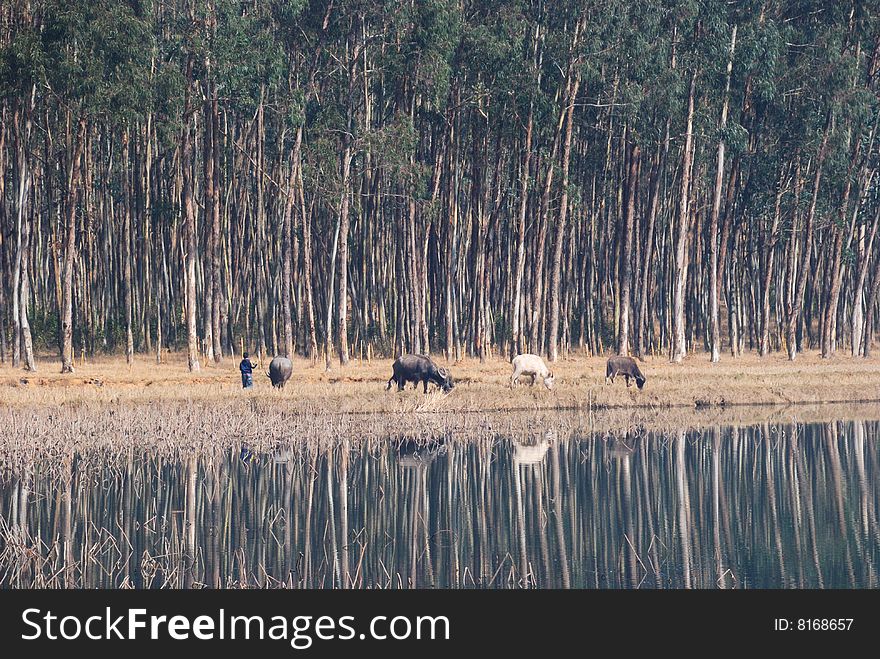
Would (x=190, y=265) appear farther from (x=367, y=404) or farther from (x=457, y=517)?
(x=457, y=517)

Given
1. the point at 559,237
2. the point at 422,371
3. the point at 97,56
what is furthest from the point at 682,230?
the point at 97,56

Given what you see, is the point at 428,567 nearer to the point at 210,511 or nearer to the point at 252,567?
the point at 252,567

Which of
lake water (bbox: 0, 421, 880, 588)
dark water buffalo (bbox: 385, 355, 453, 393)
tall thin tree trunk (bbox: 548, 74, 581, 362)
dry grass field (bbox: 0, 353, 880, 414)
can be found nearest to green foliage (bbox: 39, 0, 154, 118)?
dry grass field (bbox: 0, 353, 880, 414)

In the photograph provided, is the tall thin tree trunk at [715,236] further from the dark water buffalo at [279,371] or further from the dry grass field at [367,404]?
the dark water buffalo at [279,371]

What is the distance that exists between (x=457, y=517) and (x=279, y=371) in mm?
18190

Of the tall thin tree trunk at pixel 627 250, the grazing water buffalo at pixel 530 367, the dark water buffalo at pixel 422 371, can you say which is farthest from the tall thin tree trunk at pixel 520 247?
the dark water buffalo at pixel 422 371

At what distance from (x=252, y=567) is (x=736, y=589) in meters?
5.51

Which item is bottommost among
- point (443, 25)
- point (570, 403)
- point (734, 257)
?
point (570, 403)

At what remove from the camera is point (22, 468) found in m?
21.4

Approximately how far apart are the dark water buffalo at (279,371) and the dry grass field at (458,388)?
0.35 meters

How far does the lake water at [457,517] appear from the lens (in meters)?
14.4

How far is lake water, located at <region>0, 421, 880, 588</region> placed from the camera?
47.2 ft

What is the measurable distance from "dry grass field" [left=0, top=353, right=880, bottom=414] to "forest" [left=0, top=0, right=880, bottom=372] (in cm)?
175
